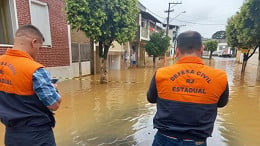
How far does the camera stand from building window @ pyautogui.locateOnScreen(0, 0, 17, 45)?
8.05 metres

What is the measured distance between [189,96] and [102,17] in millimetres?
7595

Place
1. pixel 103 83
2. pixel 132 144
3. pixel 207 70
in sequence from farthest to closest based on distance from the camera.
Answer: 1. pixel 103 83
2. pixel 132 144
3. pixel 207 70

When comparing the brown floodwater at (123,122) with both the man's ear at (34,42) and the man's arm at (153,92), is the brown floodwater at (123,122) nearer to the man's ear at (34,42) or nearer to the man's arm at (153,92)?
the man's arm at (153,92)

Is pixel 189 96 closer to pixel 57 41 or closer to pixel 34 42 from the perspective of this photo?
pixel 34 42

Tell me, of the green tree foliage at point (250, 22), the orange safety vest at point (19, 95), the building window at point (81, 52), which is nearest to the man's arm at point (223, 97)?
the orange safety vest at point (19, 95)

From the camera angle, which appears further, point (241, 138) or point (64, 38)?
point (64, 38)

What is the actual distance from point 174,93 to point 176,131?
0.33 meters

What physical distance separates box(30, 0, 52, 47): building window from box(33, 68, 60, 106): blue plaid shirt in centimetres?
820

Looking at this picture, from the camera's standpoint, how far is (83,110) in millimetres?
6133

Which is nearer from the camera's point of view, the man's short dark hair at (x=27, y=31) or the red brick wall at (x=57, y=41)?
the man's short dark hair at (x=27, y=31)

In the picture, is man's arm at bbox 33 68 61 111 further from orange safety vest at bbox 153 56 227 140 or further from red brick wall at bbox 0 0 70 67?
red brick wall at bbox 0 0 70 67

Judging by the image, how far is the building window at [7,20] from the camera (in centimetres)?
805

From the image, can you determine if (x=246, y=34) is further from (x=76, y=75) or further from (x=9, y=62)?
(x=9, y=62)

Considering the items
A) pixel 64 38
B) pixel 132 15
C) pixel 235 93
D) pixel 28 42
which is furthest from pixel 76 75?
pixel 28 42
